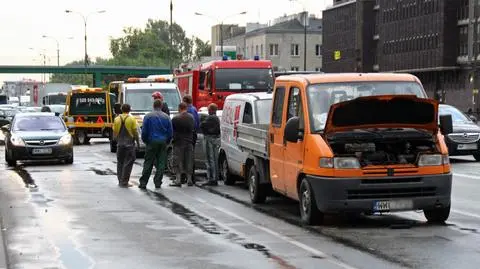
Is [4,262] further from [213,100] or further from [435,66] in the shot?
[435,66]

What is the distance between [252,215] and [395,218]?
6.85 feet

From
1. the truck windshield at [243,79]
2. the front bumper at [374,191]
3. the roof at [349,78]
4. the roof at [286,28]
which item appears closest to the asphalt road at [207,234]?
the front bumper at [374,191]

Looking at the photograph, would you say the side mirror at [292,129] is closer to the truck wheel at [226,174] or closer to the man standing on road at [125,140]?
the truck wheel at [226,174]

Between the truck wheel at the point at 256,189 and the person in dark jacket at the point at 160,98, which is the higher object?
the person in dark jacket at the point at 160,98

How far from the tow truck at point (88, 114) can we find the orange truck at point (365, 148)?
27758mm

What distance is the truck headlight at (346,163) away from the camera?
40.9 feet

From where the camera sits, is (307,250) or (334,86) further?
(334,86)

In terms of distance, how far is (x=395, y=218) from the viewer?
45.2 ft

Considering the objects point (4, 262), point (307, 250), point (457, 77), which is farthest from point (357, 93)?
point (457, 77)

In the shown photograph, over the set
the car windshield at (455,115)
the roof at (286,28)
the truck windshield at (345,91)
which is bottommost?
the car windshield at (455,115)

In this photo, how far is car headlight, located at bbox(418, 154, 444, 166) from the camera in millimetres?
12742

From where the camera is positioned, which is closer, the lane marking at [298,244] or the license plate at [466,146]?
the lane marking at [298,244]

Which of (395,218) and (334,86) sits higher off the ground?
(334,86)

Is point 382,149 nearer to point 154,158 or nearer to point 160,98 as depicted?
point 154,158
